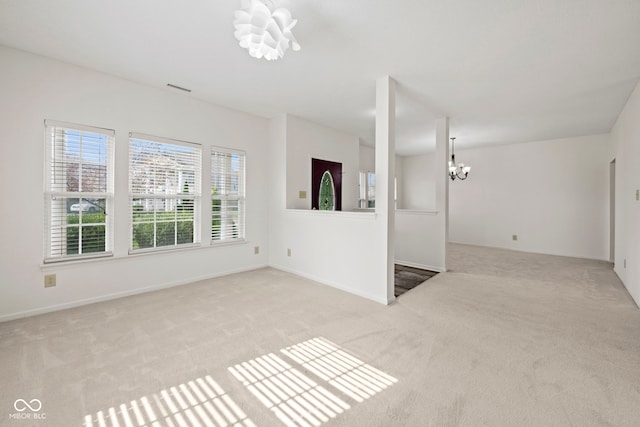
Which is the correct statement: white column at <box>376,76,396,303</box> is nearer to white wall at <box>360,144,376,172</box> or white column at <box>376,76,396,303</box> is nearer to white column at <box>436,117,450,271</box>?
white column at <box>436,117,450,271</box>

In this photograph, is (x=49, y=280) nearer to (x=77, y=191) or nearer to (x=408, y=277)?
(x=77, y=191)

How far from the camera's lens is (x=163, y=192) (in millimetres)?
3529

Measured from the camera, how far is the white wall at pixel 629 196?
306 centimetres

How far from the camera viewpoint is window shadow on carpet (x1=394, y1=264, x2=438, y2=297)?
3.60 m

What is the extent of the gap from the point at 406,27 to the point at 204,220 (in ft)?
11.1

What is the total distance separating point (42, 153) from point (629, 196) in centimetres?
693

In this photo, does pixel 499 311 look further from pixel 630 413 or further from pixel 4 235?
pixel 4 235

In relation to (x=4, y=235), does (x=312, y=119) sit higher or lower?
higher

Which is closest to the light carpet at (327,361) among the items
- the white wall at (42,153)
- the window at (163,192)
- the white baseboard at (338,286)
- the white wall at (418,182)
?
the white baseboard at (338,286)

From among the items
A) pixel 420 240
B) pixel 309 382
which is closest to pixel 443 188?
pixel 420 240

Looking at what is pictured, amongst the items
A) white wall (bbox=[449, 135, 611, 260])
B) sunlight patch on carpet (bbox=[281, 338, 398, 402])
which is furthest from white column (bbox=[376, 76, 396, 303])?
white wall (bbox=[449, 135, 611, 260])

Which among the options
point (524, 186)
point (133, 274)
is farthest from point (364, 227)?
point (524, 186)

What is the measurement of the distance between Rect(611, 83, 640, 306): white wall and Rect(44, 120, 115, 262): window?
613cm

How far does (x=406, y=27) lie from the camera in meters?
2.15
